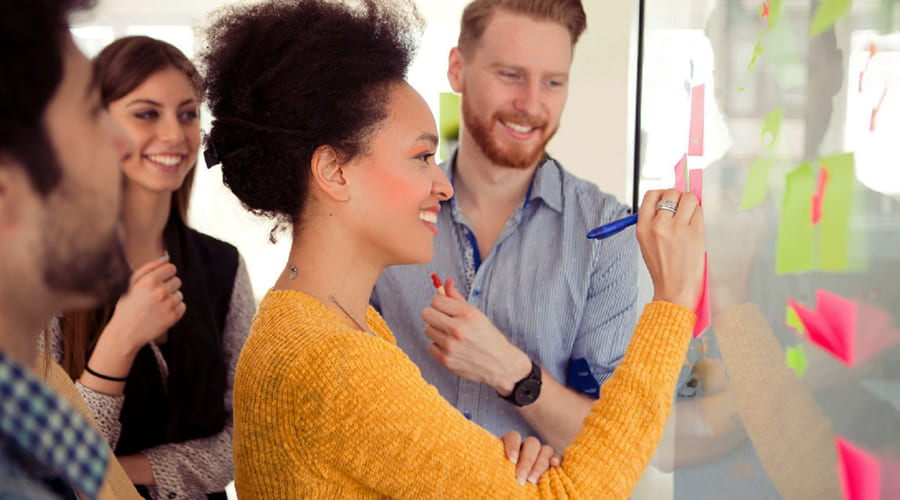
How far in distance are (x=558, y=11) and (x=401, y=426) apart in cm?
119

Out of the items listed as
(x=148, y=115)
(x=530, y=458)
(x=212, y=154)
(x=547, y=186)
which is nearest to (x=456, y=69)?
(x=547, y=186)

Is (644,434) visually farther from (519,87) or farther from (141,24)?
(141,24)

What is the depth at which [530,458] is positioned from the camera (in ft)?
3.21

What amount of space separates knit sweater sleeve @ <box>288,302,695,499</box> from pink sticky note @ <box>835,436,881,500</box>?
208 millimetres

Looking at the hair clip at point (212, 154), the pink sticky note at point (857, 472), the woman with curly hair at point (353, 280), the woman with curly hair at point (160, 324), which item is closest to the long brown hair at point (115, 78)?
the woman with curly hair at point (160, 324)

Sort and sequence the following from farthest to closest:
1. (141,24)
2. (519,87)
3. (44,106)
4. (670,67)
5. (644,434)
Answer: (141,24), (519,87), (670,67), (644,434), (44,106)

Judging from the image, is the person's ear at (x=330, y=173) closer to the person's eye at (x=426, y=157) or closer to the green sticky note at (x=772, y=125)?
the person's eye at (x=426, y=157)

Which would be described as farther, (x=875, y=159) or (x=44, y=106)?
(x=875, y=159)

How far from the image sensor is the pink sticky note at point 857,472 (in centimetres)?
86

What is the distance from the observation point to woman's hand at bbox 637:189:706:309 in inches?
41.1

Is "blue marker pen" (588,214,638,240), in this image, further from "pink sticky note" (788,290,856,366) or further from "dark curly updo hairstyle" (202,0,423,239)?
"dark curly updo hairstyle" (202,0,423,239)

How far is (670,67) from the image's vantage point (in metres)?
1.60

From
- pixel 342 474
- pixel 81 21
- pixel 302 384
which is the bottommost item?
pixel 342 474

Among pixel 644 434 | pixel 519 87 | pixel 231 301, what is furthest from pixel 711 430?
pixel 231 301
